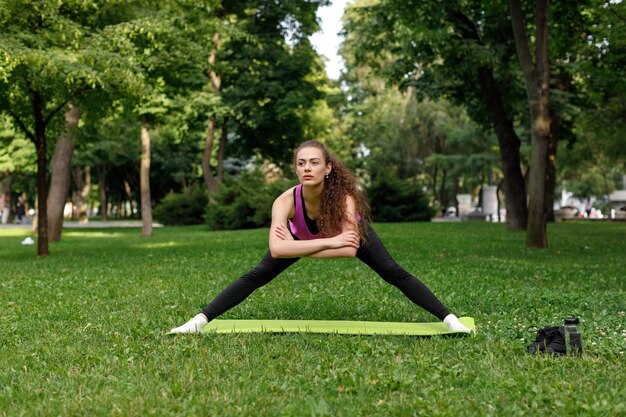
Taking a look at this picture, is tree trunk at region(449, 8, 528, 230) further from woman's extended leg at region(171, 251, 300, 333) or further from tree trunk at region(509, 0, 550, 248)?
woman's extended leg at region(171, 251, 300, 333)

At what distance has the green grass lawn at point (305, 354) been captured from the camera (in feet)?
14.8

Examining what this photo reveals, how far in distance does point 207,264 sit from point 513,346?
9.45 metres

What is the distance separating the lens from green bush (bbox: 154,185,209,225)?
43.9 metres

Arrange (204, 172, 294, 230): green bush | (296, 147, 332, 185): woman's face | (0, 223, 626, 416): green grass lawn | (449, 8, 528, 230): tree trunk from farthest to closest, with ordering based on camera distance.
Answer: (204, 172, 294, 230): green bush, (449, 8, 528, 230): tree trunk, (296, 147, 332, 185): woman's face, (0, 223, 626, 416): green grass lawn

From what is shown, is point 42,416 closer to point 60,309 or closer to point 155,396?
point 155,396

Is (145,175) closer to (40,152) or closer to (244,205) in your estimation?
(244,205)

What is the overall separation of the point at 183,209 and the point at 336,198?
38240 millimetres

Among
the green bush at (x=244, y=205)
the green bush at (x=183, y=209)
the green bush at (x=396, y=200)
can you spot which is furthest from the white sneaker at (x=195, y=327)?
the green bush at (x=183, y=209)

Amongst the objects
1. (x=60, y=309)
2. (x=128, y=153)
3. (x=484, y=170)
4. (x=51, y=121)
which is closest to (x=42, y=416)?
(x=60, y=309)

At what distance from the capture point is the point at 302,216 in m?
6.73

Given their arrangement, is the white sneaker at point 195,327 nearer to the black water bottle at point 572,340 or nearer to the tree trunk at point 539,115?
the black water bottle at point 572,340

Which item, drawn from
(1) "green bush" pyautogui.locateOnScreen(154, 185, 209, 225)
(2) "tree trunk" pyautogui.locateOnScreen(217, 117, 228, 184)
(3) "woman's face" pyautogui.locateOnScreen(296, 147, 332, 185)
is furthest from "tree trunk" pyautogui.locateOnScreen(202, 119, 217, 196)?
(3) "woman's face" pyautogui.locateOnScreen(296, 147, 332, 185)

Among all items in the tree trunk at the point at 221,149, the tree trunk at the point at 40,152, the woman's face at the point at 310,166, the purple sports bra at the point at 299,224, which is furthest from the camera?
the tree trunk at the point at 221,149

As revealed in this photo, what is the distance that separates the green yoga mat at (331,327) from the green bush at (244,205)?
2551 centimetres
